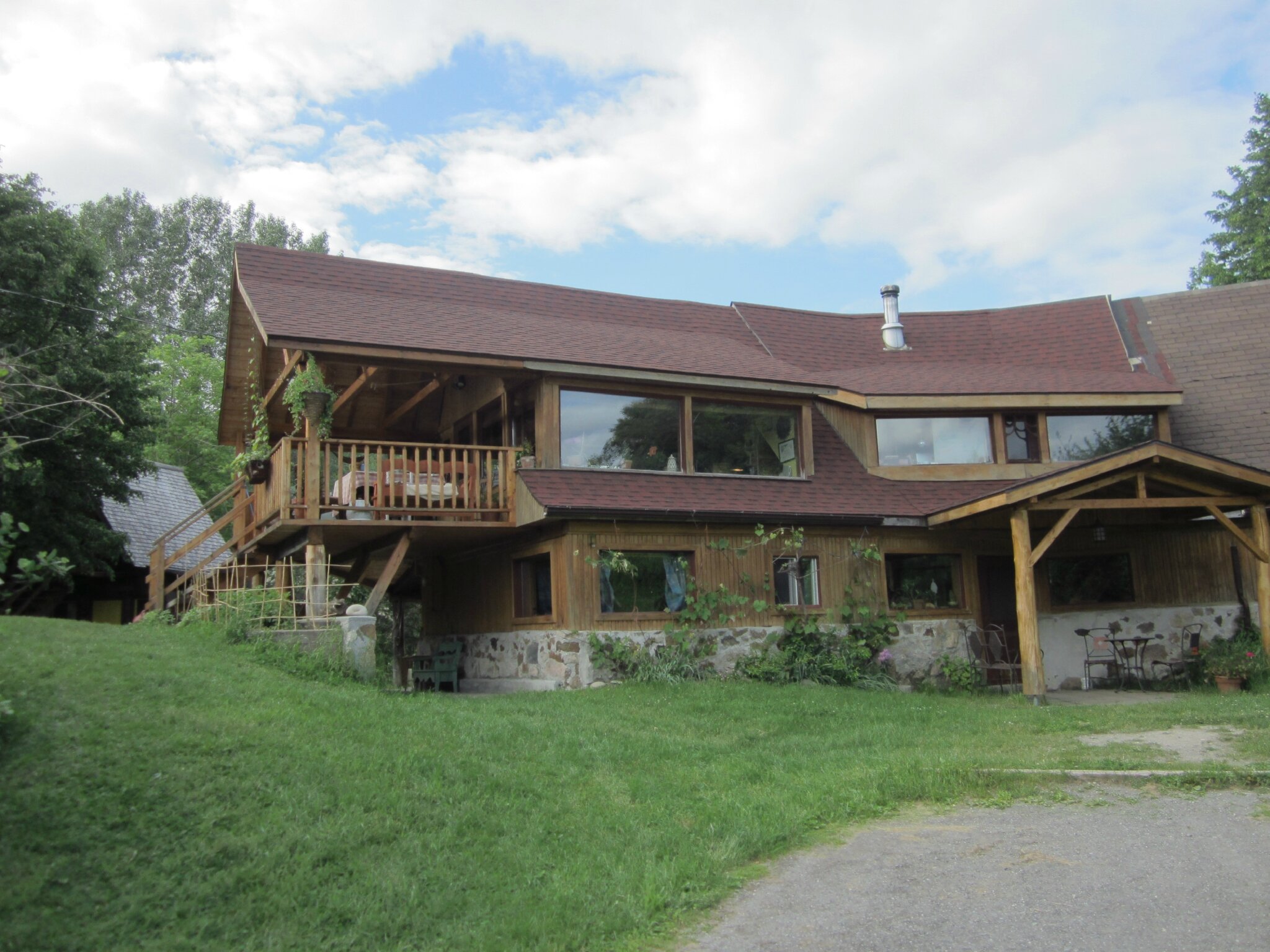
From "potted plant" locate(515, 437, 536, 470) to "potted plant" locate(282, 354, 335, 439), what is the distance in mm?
2624

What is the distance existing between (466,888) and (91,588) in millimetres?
20246

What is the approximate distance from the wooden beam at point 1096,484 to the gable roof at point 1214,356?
429 centimetres

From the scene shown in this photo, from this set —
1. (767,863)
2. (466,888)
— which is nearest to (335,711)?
(466,888)

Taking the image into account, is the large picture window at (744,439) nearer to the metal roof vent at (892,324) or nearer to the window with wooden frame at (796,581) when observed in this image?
the window with wooden frame at (796,581)

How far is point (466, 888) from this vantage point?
566 cm

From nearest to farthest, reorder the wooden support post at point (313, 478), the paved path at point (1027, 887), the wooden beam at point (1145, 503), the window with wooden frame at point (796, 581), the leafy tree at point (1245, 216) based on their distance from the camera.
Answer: the paved path at point (1027, 887), the wooden support post at point (313, 478), the wooden beam at point (1145, 503), the window with wooden frame at point (796, 581), the leafy tree at point (1245, 216)

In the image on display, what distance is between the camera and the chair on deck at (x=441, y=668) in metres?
16.9

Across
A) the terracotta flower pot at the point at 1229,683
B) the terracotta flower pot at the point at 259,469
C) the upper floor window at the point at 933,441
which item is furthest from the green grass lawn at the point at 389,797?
the upper floor window at the point at 933,441

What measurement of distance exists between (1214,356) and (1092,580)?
17.0ft

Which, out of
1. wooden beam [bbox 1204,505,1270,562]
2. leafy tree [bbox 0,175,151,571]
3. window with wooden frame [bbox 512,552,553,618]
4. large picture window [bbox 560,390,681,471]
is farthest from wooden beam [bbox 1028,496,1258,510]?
leafy tree [bbox 0,175,151,571]

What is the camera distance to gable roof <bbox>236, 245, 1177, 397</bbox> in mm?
14367

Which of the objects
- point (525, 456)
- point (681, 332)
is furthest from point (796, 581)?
point (681, 332)

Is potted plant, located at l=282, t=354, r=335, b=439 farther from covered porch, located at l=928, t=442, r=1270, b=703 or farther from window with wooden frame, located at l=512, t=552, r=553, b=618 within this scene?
covered porch, located at l=928, t=442, r=1270, b=703

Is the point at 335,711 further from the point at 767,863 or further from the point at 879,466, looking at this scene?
the point at 879,466
